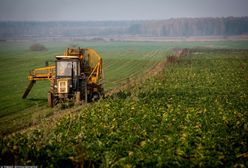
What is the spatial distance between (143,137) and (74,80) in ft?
30.2

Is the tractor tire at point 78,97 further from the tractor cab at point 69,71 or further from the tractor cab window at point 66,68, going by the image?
the tractor cab window at point 66,68

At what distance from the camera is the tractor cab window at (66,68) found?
21625 mm

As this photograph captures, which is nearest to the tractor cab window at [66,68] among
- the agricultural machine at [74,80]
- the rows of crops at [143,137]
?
the agricultural machine at [74,80]

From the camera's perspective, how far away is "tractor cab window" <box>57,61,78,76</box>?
2162 cm

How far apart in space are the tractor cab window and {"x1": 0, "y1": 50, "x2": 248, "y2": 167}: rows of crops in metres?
2.42

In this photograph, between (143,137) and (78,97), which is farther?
(78,97)

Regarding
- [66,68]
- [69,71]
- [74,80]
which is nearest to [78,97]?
[74,80]

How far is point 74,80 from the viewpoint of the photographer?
848 inches

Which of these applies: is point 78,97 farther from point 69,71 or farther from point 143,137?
point 143,137

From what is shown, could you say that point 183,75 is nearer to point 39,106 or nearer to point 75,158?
point 39,106

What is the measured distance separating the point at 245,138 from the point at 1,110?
40.7 feet

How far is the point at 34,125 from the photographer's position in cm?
1720

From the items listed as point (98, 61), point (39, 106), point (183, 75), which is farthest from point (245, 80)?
point (39, 106)

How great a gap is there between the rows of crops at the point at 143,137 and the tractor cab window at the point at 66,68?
242 centimetres
